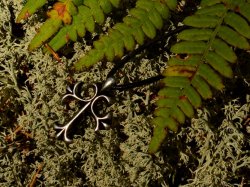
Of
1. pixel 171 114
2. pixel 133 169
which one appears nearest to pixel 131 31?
pixel 171 114

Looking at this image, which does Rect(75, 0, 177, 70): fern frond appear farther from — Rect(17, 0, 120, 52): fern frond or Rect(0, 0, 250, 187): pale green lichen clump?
Rect(0, 0, 250, 187): pale green lichen clump

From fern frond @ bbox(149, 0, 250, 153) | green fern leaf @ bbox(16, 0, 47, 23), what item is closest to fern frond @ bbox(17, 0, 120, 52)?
green fern leaf @ bbox(16, 0, 47, 23)

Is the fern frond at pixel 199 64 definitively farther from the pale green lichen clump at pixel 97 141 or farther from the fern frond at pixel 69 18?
the pale green lichen clump at pixel 97 141

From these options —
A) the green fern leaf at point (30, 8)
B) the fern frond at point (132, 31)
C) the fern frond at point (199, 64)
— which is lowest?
the fern frond at point (199, 64)

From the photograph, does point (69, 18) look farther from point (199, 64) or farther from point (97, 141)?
point (97, 141)

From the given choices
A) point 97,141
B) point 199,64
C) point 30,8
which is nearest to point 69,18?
point 30,8

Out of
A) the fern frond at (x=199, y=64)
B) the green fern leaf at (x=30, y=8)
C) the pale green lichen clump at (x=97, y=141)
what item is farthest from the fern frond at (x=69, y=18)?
the pale green lichen clump at (x=97, y=141)
